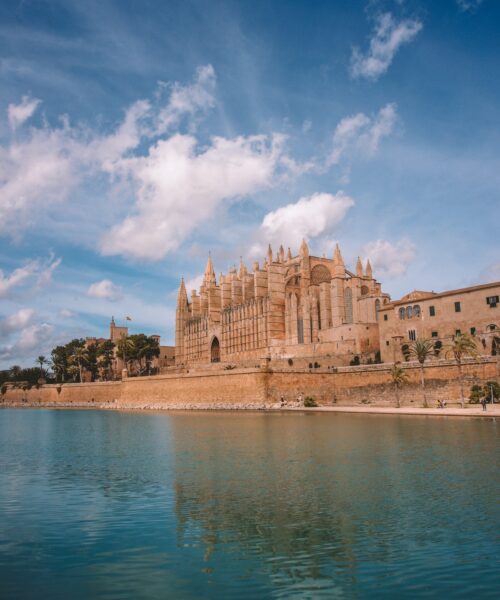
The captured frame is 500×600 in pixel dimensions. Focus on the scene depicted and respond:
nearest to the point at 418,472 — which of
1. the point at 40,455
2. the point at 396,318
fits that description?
the point at 40,455

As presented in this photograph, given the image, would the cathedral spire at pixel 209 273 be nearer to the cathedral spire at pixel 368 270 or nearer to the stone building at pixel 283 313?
the stone building at pixel 283 313

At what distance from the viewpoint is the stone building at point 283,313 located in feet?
204

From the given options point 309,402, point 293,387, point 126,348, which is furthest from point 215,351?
point 309,402

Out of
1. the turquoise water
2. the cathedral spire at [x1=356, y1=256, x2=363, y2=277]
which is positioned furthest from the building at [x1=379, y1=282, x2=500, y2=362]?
the turquoise water

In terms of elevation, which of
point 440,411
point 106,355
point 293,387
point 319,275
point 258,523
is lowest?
point 258,523

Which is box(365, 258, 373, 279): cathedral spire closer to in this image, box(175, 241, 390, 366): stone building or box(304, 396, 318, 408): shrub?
box(175, 241, 390, 366): stone building

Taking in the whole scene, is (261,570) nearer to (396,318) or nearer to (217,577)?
(217,577)

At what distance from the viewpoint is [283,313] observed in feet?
244

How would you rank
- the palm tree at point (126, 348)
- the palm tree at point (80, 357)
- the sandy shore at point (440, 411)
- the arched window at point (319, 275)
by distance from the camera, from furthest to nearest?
the palm tree at point (80, 357) → the palm tree at point (126, 348) → the arched window at point (319, 275) → the sandy shore at point (440, 411)

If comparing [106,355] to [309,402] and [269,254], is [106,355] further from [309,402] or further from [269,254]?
[309,402]

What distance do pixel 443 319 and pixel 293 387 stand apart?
47.8ft

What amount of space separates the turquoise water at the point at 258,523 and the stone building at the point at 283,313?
1552 inches

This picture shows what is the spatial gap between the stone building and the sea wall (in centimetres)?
587

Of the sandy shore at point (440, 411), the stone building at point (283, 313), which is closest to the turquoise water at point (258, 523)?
the sandy shore at point (440, 411)
